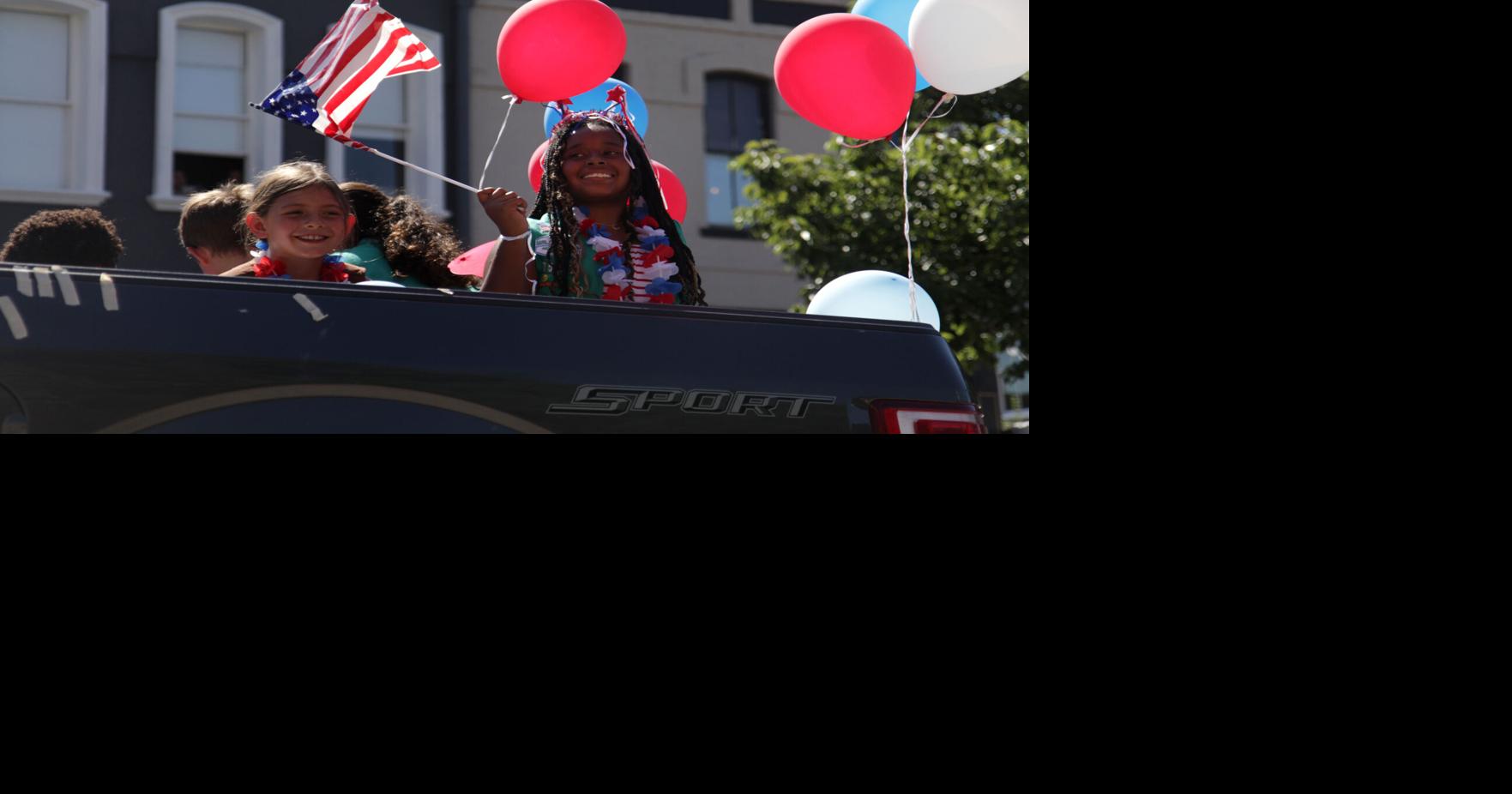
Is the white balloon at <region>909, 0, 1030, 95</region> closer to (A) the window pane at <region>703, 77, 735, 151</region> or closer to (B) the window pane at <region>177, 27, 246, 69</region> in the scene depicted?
(B) the window pane at <region>177, 27, 246, 69</region>

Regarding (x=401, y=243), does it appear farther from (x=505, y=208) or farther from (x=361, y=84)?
(x=505, y=208)

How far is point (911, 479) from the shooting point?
2.29 m

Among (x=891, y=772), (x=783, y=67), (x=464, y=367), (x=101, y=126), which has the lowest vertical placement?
(x=891, y=772)

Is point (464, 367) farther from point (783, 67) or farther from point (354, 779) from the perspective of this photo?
point (783, 67)

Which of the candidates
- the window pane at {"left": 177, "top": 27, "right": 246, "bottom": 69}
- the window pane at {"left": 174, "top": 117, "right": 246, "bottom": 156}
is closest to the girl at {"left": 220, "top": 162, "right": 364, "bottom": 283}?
the window pane at {"left": 174, "top": 117, "right": 246, "bottom": 156}

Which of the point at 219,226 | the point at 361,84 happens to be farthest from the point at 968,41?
the point at 219,226

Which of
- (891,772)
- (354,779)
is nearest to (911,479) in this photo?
(891,772)

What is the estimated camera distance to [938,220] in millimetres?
10562

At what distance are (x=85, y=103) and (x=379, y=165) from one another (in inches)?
95.2

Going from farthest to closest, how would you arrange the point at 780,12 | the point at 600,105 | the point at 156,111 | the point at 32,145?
the point at 780,12 < the point at 156,111 < the point at 32,145 < the point at 600,105

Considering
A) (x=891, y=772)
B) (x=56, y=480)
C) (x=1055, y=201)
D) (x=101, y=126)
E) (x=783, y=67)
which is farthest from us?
(x=101, y=126)

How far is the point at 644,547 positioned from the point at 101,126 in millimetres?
11724

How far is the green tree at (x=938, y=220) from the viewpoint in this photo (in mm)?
10438

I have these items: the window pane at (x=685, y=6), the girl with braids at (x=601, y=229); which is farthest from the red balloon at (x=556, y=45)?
the window pane at (x=685, y=6)
